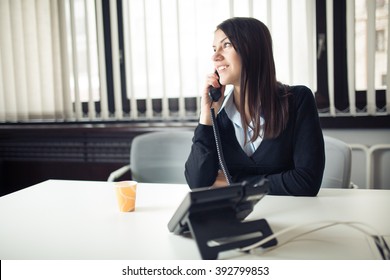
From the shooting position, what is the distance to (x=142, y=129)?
2.23 meters

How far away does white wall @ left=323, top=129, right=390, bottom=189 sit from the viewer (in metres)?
2.02

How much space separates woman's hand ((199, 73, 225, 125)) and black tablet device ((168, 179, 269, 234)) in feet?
1.99

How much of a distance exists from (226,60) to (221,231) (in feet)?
2.49

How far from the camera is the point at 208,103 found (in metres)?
1.37

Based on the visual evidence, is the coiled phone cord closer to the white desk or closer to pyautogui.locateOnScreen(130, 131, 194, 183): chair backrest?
the white desk

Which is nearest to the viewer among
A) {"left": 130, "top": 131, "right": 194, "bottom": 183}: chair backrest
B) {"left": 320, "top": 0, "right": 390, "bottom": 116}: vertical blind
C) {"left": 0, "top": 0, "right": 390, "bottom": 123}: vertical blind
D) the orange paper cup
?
the orange paper cup

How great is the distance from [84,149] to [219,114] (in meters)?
1.39

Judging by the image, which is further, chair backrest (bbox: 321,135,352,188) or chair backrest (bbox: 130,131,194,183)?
chair backrest (bbox: 130,131,194,183)

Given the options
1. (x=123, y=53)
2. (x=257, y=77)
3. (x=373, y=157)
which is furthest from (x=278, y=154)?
(x=123, y=53)

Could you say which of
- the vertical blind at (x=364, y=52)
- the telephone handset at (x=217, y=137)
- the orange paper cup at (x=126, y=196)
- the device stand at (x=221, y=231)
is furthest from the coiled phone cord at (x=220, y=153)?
the vertical blind at (x=364, y=52)

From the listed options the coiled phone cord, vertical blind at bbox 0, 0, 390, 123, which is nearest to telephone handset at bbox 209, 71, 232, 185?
the coiled phone cord

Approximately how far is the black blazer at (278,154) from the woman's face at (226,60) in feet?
0.54

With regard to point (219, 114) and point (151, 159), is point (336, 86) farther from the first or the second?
point (151, 159)

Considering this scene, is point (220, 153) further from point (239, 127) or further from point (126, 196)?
point (126, 196)
